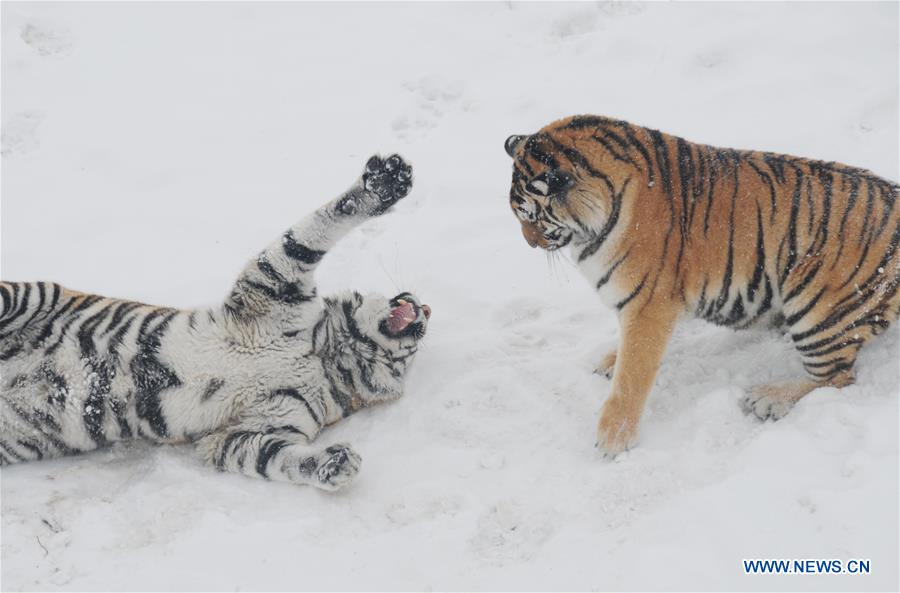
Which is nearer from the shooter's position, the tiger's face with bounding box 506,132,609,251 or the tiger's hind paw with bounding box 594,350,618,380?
the tiger's face with bounding box 506,132,609,251

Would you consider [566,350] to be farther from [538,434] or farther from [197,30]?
[197,30]

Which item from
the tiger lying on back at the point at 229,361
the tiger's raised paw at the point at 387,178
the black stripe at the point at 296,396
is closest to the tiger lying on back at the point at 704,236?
the tiger's raised paw at the point at 387,178

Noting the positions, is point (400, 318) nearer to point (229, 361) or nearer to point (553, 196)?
point (229, 361)

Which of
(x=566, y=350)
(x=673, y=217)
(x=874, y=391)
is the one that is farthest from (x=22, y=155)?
(x=874, y=391)

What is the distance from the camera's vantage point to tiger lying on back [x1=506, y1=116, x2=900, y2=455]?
3.24 metres

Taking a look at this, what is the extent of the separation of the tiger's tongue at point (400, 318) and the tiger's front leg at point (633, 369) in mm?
1130

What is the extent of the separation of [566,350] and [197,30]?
4422 mm

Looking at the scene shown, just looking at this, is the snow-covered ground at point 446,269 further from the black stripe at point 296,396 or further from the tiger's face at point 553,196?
the tiger's face at point 553,196

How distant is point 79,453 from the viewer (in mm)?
3793

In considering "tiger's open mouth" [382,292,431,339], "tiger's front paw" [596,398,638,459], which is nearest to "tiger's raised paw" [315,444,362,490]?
"tiger's open mouth" [382,292,431,339]

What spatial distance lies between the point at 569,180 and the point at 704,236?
0.62 m

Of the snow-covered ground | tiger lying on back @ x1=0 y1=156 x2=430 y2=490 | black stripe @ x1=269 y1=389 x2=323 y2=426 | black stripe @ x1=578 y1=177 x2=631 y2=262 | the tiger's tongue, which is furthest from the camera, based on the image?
the tiger's tongue

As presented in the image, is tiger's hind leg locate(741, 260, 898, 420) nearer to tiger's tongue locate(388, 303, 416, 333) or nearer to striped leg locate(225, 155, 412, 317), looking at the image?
tiger's tongue locate(388, 303, 416, 333)

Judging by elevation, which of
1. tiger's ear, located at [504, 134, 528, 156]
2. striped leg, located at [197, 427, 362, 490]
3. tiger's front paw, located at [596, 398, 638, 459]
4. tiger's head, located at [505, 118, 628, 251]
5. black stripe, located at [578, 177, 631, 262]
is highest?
tiger's ear, located at [504, 134, 528, 156]
